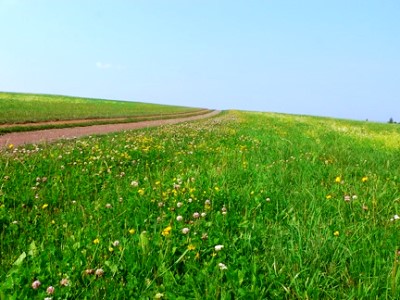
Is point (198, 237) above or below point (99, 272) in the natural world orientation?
above

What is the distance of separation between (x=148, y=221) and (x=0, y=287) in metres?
1.72

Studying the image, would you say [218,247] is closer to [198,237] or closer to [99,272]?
[198,237]

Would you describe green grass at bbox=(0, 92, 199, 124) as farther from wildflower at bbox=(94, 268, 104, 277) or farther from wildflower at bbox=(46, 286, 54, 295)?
wildflower at bbox=(46, 286, 54, 295)

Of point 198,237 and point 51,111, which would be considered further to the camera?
point 51,111

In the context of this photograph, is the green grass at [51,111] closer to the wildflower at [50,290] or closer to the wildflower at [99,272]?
the wildflower at [99,272]


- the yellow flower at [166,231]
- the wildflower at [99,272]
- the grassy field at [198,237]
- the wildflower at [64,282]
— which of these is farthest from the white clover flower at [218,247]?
the wildflower at [64,282]

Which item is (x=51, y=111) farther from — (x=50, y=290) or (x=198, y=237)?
(x=50, y=290)

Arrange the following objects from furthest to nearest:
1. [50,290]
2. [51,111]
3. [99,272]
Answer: [51,111] < [99,272] < [50,290]

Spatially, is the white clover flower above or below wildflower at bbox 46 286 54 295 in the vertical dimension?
above

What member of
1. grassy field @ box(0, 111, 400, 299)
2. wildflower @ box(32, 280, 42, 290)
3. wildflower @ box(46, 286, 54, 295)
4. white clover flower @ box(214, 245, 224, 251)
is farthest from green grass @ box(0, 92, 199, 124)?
white clover flower @ box(214, 245, 224, 251)

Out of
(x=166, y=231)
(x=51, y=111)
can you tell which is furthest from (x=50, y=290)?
(x=51, y=111)

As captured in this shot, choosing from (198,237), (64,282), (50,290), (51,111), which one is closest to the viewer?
(50,290)

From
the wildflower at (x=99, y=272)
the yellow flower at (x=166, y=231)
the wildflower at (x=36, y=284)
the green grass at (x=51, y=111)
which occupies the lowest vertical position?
the green grass at (x=51, y=111)

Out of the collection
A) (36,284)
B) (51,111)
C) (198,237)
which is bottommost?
(51,111)
